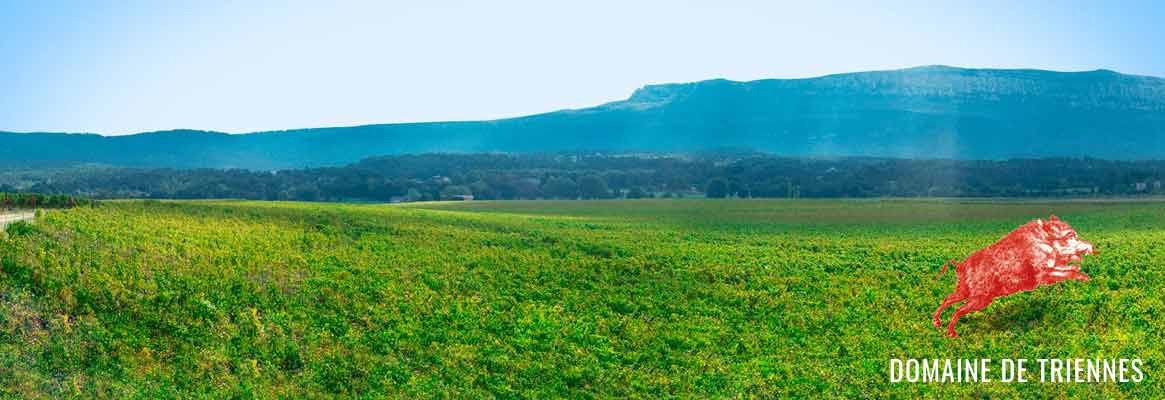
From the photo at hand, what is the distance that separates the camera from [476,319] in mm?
28688

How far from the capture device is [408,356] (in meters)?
25.5

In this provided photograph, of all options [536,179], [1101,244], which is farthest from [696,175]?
[1101,244]

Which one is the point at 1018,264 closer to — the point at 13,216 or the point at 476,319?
the point at 476,319

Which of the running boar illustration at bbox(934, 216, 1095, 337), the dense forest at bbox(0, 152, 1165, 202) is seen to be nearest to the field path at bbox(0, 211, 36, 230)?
the running boar illustration at bbox(934, 216, 1095, 337)

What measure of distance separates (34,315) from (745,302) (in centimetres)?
2143

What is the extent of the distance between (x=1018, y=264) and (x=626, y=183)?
493 ft

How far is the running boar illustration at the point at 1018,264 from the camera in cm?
2486

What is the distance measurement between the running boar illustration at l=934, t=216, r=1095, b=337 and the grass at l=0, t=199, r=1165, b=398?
1.07 meters

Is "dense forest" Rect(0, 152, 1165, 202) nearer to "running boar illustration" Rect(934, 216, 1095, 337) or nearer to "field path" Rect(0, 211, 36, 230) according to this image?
"field path" Rect(0, 211, 36, 230)

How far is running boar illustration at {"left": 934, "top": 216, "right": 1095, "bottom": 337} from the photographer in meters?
24.9

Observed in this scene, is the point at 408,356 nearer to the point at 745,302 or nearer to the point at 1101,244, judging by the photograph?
the point at 745,302

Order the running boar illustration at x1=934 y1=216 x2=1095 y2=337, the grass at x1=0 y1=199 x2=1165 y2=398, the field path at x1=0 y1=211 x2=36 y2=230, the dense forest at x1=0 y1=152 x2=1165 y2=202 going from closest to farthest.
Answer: the grass at x1=0 y1=199 x2=1165 y2=398, the running boar illustration at x1=934 y1=216 x2=1095 y2=337, the field path at x1=0 y1=211 x2=36 y2=230, the dense forest at x1=0 y1=152 x2=1165 y2=202

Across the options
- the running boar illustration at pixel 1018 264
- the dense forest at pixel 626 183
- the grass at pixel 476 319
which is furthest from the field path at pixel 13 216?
the dense forest at pixel 626 183

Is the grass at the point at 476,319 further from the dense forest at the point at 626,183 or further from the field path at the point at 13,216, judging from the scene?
the dense forest at the point at 626,183
